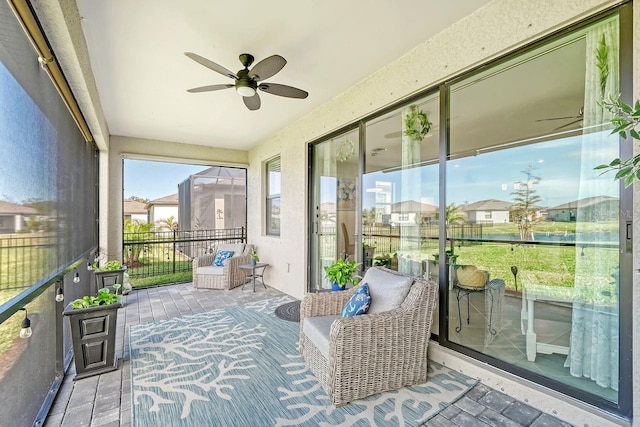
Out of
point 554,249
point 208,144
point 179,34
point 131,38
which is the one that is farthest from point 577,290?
point 208,144

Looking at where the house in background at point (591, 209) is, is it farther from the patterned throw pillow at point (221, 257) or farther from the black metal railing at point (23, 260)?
the patterned throw pillow at point (221, 257)

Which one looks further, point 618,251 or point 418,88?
point 418,88

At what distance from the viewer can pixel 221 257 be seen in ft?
17.7

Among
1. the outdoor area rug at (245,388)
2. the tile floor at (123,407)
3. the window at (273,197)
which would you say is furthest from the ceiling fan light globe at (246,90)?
the window at (273,197)

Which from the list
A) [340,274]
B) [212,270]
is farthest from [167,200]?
[340,274]

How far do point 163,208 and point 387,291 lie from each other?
6634 millimetres

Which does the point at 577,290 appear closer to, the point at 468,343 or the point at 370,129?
the point at 468,343

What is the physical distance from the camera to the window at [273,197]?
18.5 ft

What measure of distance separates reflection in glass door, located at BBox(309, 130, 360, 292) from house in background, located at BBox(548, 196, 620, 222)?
2.03m

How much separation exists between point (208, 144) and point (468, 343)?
5.59 m

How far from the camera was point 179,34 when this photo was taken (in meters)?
2.47

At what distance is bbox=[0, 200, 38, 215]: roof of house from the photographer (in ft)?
4.60

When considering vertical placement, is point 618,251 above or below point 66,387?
above

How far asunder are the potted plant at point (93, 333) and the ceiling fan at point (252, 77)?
6.59 ft
